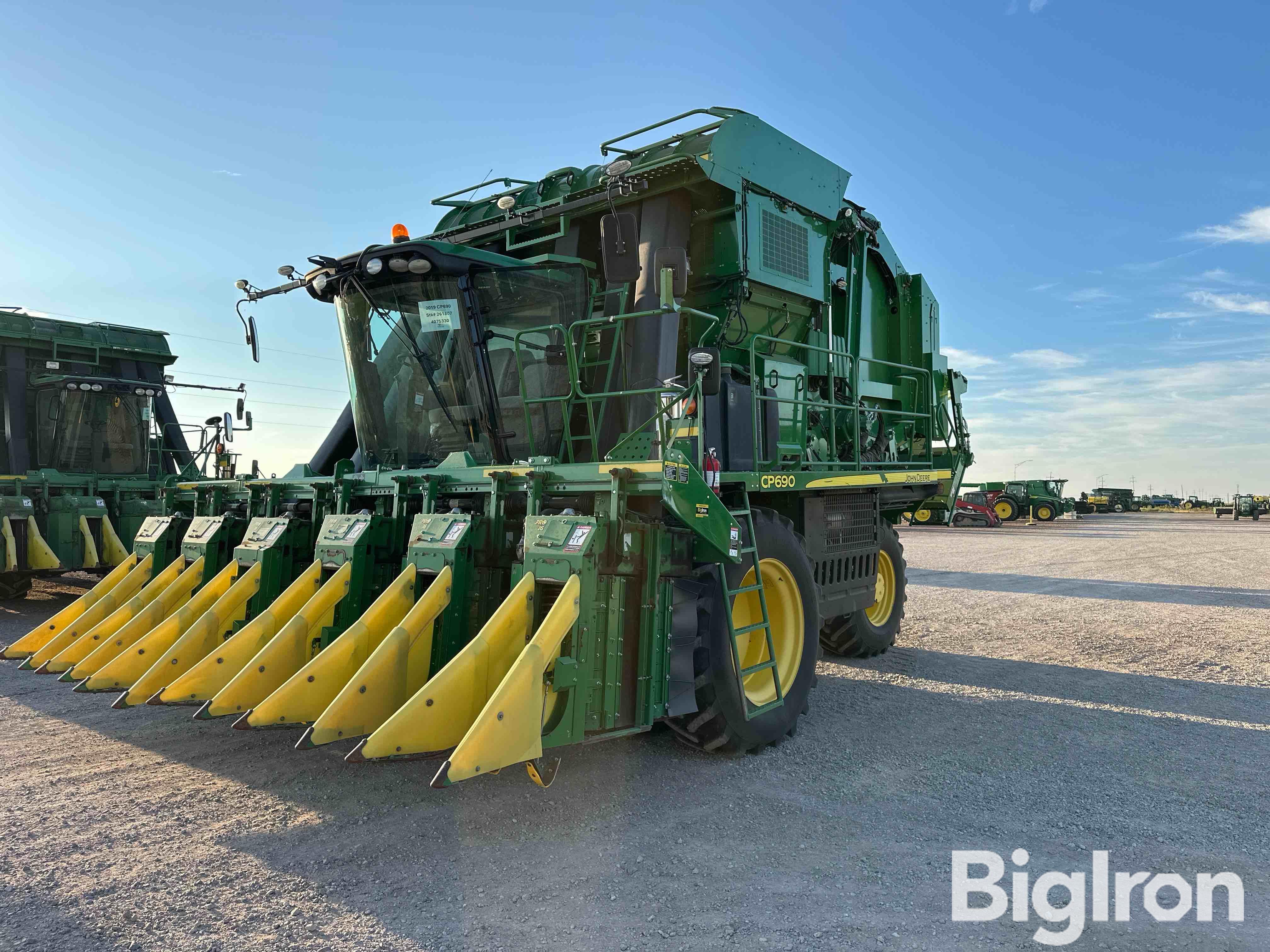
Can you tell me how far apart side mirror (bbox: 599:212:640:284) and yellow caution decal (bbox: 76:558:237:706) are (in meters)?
3.28

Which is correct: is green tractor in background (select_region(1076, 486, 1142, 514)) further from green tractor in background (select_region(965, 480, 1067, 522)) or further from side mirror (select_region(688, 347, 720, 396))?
side mirror (select_region(688, 347, 720, 396))

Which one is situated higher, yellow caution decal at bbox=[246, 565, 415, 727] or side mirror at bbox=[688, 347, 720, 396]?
side mirror at bbox=[688, 347, 720, 396]

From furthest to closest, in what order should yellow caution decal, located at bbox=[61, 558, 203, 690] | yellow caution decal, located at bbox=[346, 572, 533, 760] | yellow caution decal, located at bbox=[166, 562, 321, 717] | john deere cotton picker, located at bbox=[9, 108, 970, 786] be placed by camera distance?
yellow caution decal, located at bbox=[61, 558, 203, 690] < yellow caution decal, located at bbox=[166, 562, 321, 717] < john deere cotton picker, located at bbox=[9, 108, 970, 786] < yellow caution decal, located at bbox=[346, 572, 533, 760]

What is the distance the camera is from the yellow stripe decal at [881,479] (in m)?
6.03

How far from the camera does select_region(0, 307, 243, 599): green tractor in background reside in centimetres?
1095

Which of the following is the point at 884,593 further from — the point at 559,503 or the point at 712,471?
the point at 559,503

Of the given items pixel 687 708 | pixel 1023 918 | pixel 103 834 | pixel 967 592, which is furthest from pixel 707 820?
pixel 967 592

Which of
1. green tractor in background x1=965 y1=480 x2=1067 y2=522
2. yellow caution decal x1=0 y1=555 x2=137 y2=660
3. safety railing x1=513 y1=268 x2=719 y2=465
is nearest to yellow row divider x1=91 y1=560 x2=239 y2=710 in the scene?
yellow caution decal x1=0 y1=555 x2=137 y2=660

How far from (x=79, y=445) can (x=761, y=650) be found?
39.2 feet

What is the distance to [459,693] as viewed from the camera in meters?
3.71

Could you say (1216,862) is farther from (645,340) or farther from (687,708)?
(645,340)

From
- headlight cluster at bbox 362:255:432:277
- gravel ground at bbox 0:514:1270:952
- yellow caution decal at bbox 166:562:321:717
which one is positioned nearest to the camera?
gravel ground at bbox 0:514:1270:952

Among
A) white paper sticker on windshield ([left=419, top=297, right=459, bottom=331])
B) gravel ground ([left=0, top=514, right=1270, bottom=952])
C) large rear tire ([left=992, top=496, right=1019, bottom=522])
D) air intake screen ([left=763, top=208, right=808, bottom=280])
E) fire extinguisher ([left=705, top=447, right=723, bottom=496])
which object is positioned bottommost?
gravel ground ([left=0, top=514, right=1270, bottom=952])

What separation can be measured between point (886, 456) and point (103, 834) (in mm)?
6860
